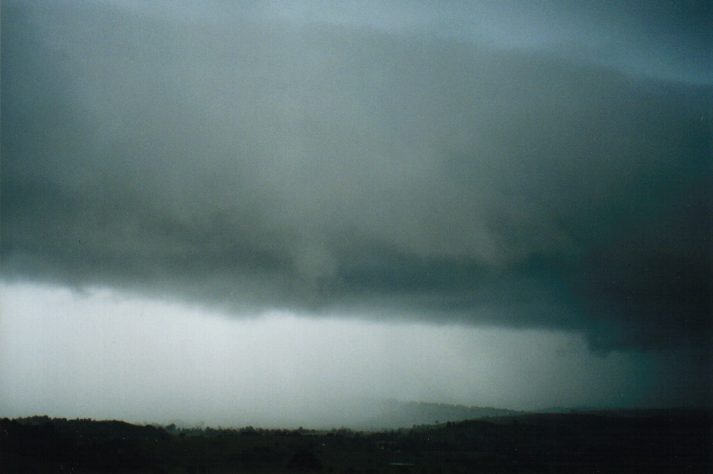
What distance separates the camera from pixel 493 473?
8988 centimetres

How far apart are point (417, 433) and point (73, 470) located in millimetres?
77917

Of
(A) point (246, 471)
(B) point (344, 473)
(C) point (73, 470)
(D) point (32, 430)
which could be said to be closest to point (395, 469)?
(B) point (344, 473)

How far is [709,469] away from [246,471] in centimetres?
8403

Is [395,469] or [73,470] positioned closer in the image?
[73,470]

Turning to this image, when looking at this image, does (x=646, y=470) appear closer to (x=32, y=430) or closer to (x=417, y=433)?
(x=417, y=433)

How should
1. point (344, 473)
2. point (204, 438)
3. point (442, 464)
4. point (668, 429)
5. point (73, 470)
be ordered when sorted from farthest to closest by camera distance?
1. point (668, 429)
2. point (204, 438)
3. point (442, 464)
4. point (344, 473)
5. point (73, 470)

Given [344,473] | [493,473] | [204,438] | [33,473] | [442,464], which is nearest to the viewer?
[33,473]

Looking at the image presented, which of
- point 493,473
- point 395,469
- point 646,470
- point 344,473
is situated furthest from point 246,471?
point 646,470

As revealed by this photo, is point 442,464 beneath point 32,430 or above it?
beneath

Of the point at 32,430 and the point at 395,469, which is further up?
the point at 32,430

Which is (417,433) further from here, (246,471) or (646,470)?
(246,471)

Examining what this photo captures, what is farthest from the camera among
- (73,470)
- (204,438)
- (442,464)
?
(204,438)

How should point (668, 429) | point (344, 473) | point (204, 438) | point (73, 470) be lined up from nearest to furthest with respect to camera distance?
point (73, 470)
point (344, 473)
point (204, 438)
point (668, 429)

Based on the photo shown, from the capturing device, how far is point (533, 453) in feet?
351
